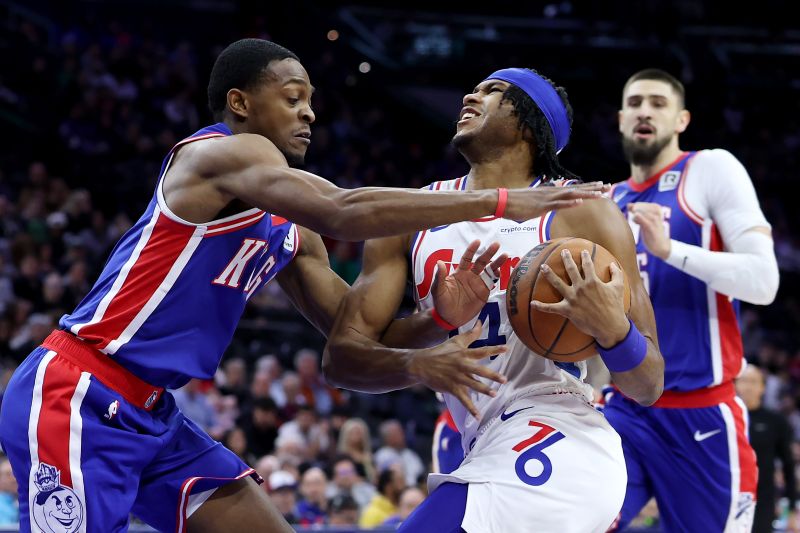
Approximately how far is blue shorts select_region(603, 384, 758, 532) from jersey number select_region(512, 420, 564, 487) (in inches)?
71.8

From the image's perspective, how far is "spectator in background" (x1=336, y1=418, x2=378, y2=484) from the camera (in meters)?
9.46

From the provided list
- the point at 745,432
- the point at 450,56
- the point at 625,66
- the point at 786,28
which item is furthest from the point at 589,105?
the point at 745,432

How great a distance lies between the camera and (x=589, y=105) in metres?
19.5

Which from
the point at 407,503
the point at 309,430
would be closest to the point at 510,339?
the point at 407,503

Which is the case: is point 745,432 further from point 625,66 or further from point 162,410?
point 625,66

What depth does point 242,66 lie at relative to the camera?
371 cm

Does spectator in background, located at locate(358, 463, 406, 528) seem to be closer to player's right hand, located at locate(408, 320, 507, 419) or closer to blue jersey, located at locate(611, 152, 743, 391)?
blue jersey, located at locate(611, 152, 743, 391)

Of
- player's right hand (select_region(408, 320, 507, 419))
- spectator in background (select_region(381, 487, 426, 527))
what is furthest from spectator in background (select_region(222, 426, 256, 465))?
player's right hand (select_region(408, 320, 507, 419))

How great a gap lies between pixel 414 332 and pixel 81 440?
120 cm

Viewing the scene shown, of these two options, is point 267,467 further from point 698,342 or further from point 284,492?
point 698,342

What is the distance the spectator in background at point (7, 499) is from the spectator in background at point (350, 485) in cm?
263

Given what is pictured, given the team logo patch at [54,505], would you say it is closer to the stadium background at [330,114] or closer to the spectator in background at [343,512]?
the spectator in background at [343,512]

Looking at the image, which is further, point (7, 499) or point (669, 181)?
point (7, 499)

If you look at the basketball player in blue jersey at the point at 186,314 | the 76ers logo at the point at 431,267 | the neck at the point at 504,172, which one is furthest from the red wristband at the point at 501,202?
the neck at the point at 504,172
